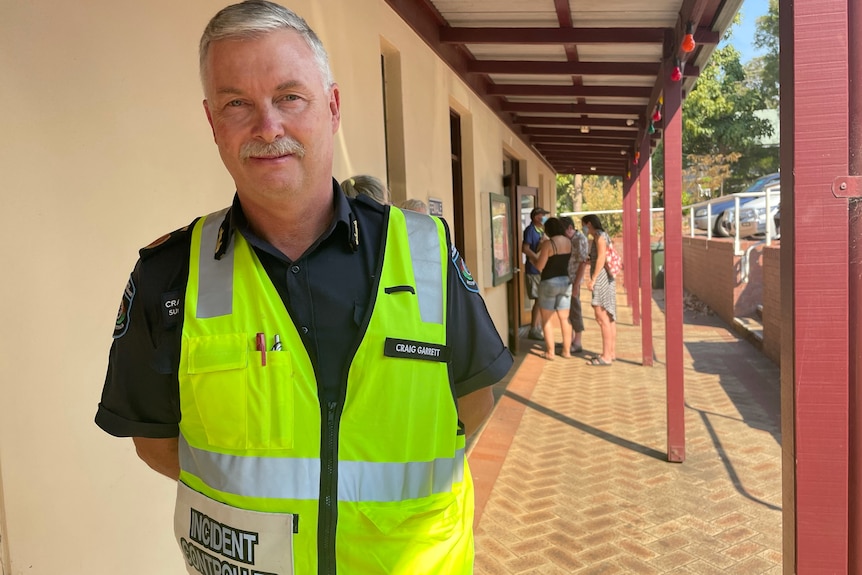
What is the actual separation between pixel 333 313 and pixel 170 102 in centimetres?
160

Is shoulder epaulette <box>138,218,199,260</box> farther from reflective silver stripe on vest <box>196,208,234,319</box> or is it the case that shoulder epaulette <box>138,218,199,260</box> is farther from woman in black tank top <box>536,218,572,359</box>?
woman in black tank top <box>536,218,572,359</box>

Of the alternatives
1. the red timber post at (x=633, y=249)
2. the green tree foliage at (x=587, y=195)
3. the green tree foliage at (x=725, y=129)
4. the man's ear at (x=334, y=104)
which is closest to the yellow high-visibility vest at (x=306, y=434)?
the man's ear at (x=334, y=104)

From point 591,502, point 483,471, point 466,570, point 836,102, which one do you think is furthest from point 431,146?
point 466,570

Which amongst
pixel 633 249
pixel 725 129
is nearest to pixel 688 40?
pixel 633 249

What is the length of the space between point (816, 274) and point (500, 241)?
717 centimetres

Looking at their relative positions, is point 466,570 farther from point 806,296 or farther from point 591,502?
point 591,502

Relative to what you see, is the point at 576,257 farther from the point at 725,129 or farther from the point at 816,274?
the point at 725,129

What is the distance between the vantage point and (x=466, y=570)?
156 centimetres

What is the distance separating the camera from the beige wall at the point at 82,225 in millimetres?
1917

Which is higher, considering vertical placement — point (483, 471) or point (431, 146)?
point (431, 146)

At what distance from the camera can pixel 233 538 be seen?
1374mm

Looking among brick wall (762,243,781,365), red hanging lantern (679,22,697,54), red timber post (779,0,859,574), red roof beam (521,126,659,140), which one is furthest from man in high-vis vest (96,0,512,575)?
red roof beam (521,126,659,140)

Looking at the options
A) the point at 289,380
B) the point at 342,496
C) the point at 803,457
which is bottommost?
the point at 803,457

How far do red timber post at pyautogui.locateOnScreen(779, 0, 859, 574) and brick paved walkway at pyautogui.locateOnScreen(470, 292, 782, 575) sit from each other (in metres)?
1.97
